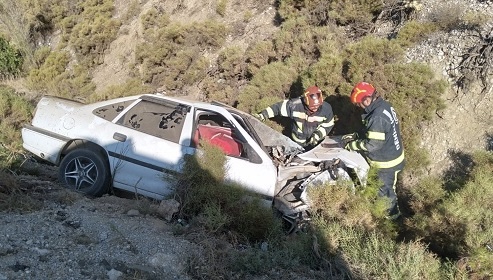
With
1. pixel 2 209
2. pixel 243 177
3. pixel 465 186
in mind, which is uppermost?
pixel 2 209

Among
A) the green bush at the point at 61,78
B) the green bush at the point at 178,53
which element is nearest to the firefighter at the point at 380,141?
the green bush at the point at 178,53

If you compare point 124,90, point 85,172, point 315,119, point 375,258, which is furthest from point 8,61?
point 375,258

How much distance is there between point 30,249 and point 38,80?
12907 mm

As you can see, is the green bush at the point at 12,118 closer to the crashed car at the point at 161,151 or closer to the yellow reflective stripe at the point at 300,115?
the crashed car at the point at 161,151

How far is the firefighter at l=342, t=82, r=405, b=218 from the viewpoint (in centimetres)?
630

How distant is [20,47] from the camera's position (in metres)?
16.4

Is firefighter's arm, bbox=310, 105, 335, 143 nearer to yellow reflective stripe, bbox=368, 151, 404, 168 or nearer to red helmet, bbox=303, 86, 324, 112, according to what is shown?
red helmet, bbox=303, 86, 324, 112

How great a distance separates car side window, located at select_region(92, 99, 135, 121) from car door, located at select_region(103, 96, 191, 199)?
4.6 inches

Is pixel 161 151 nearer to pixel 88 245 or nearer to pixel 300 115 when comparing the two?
pixel 88 245

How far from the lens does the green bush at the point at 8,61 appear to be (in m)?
15.7

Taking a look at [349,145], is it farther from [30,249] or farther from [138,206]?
[30,249]

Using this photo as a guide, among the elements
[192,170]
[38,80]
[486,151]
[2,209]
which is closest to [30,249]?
[2,209]

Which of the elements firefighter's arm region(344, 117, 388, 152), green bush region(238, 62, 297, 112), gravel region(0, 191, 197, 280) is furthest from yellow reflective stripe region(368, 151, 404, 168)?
green bush region(238, 62, 297, 112)

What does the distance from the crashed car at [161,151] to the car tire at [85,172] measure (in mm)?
12
